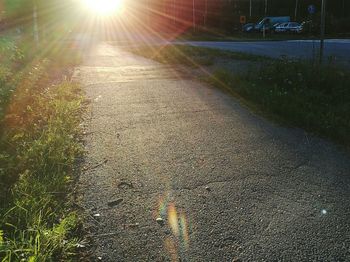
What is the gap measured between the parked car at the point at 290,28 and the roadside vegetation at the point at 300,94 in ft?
134

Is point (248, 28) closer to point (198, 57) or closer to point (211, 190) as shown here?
point (198, 57)

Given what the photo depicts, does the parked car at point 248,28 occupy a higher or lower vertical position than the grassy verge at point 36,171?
lower

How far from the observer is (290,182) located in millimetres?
4051

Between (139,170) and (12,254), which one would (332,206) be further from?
(12,254)

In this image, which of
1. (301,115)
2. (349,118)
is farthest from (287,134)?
(349,118)

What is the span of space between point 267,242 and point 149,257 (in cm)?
91

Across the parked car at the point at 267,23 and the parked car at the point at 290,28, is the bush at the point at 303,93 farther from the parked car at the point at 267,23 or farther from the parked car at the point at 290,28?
the parked car at the point at 267,23

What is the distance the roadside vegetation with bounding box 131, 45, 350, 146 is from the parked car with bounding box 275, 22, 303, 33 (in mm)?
40886

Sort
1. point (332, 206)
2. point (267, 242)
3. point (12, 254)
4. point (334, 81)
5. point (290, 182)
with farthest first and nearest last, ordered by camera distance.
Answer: point (334, 81) → point (290, 182) → point (332, 206) → point (267, 242) → point (12, 254)

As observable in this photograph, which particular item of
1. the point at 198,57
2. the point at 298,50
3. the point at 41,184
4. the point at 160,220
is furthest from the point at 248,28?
the point at 160,220

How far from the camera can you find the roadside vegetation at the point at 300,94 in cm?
602

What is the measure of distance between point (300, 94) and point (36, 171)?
5.51 m

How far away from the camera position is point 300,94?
7816 mm

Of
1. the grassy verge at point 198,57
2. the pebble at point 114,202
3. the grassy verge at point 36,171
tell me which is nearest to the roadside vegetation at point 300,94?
the pebble at point 114,202
